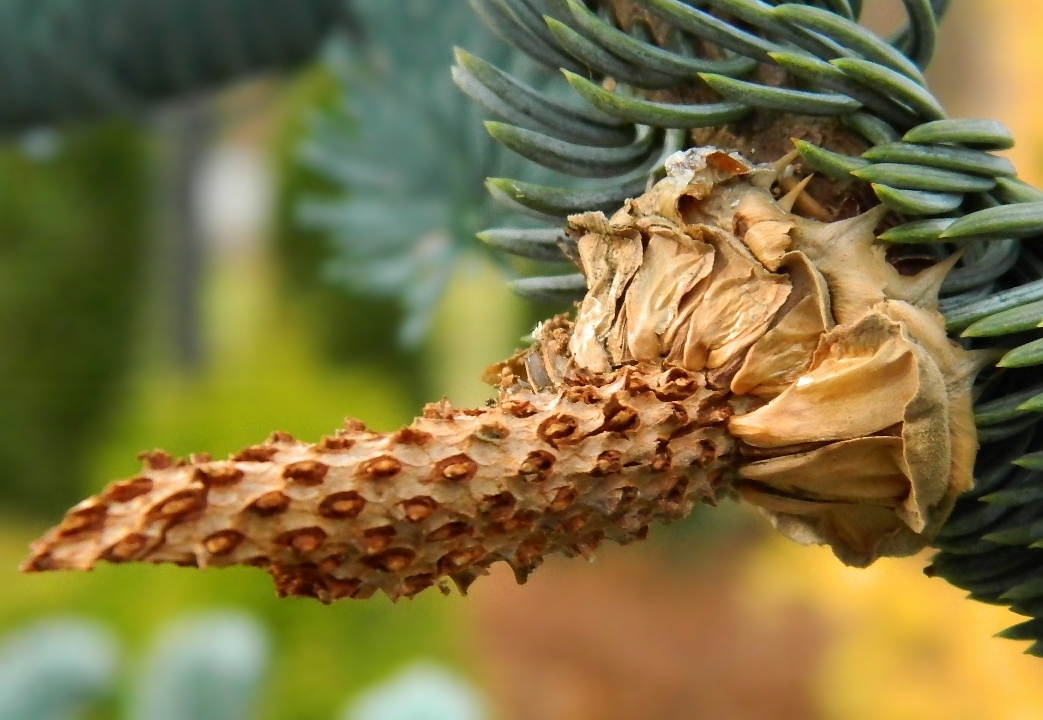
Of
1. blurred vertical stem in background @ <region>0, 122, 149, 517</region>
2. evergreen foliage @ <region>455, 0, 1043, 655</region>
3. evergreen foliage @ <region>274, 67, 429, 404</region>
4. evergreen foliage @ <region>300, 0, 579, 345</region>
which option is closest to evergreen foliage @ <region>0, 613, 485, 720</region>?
evergreen foliage @ <region>300, 0, 579, 345</region>

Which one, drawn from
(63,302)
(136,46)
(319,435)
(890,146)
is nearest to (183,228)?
(63,302)

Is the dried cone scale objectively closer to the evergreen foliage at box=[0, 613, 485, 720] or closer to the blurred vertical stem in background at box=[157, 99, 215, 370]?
the evergreen foliage at box=[0, 613, 485, 720]

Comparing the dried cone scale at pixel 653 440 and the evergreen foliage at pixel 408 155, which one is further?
the evergreen foliage at pixel 408 155

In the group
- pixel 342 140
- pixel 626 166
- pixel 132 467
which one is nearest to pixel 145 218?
pixel 132 467

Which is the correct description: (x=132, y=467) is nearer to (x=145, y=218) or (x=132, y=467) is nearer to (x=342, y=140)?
(x=145, y=218)

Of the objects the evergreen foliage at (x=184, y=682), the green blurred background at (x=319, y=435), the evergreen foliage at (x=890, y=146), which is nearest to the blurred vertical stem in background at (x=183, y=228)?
the green blurred background at (x=319, y=435)

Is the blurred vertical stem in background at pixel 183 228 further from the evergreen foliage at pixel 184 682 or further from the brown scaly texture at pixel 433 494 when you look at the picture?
the brown scaly texture at pixel 433 494

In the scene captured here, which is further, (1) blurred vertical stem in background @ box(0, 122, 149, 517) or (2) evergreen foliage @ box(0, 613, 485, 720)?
(1) blurred vertical stem in background @ box(0, 122, 149, 517)
